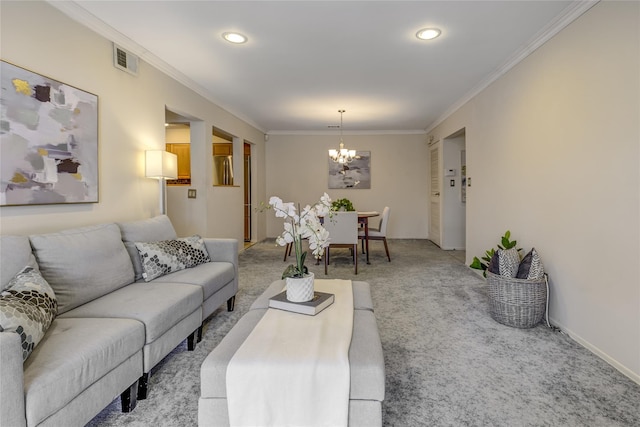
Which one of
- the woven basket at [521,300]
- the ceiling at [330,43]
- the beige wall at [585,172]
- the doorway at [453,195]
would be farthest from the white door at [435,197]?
the woven basket at [521,300]

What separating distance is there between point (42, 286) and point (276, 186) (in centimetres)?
598

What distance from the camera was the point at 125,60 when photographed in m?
2.83

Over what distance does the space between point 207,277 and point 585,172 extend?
2.78 m

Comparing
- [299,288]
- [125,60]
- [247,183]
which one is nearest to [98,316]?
[299,288]

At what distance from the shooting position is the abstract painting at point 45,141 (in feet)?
6.23

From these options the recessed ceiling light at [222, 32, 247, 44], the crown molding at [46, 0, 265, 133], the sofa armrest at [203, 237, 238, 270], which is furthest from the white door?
the sofa armrest at [203, 237, 238, 270]

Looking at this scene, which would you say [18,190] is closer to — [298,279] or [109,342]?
[109,342]

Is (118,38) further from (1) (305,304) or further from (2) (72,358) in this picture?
(1) (305,304)

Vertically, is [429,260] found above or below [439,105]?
below

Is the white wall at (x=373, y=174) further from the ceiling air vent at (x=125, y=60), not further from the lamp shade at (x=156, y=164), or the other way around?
the ceiling air vent at (x=125, y=60)

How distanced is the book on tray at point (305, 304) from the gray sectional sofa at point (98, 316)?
0.65 metres

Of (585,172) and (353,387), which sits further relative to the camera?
(585,172)

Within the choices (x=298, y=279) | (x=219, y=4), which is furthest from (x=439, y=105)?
(x=298, y=279)

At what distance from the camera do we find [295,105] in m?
5.07
